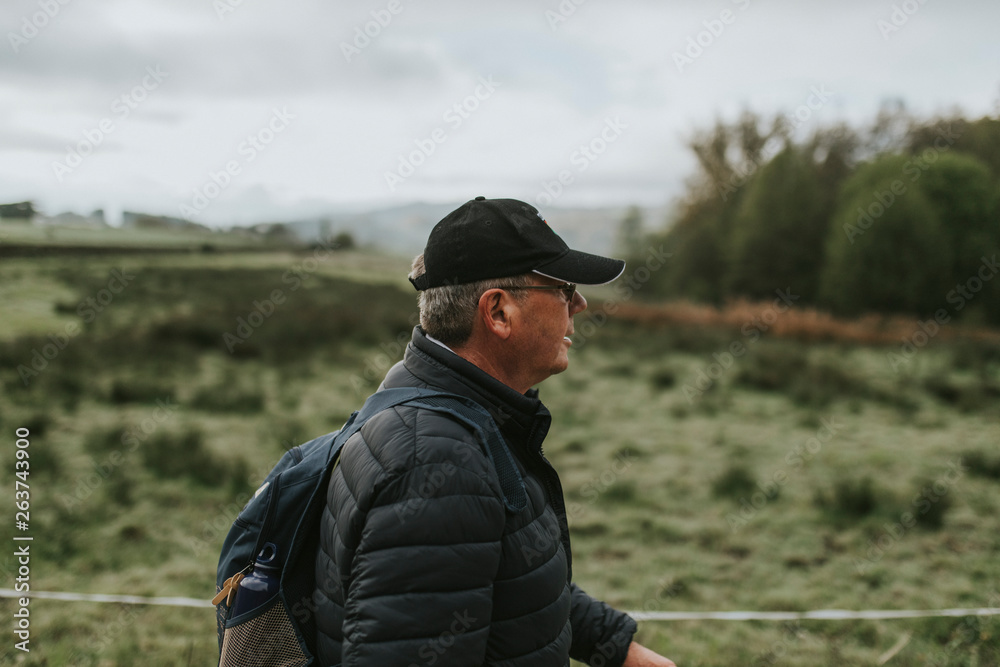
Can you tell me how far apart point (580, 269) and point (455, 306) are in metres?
0.31

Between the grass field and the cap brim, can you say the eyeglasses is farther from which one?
the grass field

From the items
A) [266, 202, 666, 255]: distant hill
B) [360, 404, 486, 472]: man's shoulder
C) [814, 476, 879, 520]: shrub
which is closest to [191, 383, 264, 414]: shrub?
[266, 202, 666, 255]: distant hill

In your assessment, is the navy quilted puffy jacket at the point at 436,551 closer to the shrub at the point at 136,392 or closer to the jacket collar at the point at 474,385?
the jacket collar at the point at 474,385

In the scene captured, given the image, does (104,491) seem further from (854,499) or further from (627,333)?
(627,333)

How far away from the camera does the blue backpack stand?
1.39 metres

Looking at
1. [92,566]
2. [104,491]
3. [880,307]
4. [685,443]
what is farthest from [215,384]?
[880,307]

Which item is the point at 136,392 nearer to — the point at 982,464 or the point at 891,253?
the point at 982,464

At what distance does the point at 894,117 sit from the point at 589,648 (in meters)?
26.6

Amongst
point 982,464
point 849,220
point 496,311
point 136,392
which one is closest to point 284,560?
point 496,311

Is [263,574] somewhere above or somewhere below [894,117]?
below

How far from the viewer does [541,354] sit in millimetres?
1572

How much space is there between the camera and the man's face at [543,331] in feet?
4.99

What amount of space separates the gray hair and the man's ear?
14 mm

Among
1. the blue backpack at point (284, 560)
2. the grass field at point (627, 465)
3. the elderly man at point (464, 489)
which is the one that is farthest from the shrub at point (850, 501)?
the blue backpack at point (284, 560)
